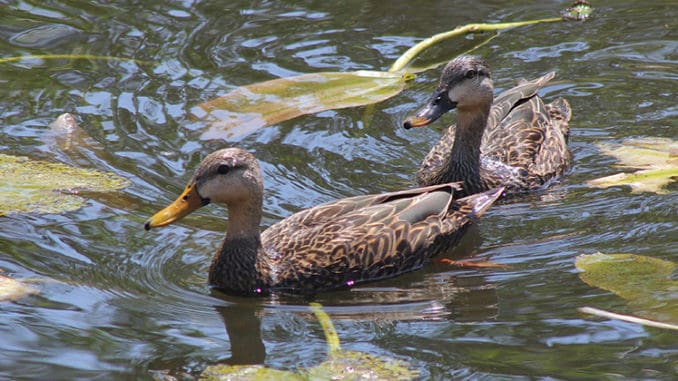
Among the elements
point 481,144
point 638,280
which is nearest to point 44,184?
point 481,144

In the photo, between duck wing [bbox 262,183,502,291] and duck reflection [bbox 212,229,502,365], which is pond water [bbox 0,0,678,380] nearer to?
duck reflection [bbox 212,229,502,365]

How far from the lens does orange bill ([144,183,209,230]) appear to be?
7.69 metres

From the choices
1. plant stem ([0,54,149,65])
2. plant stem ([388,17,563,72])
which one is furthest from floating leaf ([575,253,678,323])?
plant stem ([0,54,149,65])

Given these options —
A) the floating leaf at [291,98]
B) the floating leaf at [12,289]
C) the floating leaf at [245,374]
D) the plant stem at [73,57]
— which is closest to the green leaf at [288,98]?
the floating leaf at [291,98]

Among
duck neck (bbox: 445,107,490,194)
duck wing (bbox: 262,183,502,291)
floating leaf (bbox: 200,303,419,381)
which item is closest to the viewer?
floating leaf (bbox: 200,303,419,381)

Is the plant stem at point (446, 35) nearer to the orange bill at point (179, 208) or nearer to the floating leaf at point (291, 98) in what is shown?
the floating leaf at point (291, 98)

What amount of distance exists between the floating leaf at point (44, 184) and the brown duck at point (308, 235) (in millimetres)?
1103

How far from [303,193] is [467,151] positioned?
1.54 metres

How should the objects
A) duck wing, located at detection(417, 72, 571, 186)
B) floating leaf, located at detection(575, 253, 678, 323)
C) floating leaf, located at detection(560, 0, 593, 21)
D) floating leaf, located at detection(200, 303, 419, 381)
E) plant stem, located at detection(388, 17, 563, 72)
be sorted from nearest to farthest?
floating leaf, located at detection(200, 303, 419, 381)
floating leaf, located at detection(575, 253, 678, 323)
duck wing, located at detection(417, 72, 571, 186)
plant stem, located at detection(388, 17, 563, 72)
floating leaf, located at detection(560, 0, 593, 21)

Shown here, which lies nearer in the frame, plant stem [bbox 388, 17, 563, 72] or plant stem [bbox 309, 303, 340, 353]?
plant stem [bbox 309, 303, 340, 353]

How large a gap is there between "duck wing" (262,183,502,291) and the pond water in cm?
16

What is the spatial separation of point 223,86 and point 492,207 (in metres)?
3.18

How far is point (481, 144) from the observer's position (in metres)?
10.5

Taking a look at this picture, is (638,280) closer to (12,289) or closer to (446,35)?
(12,289)
